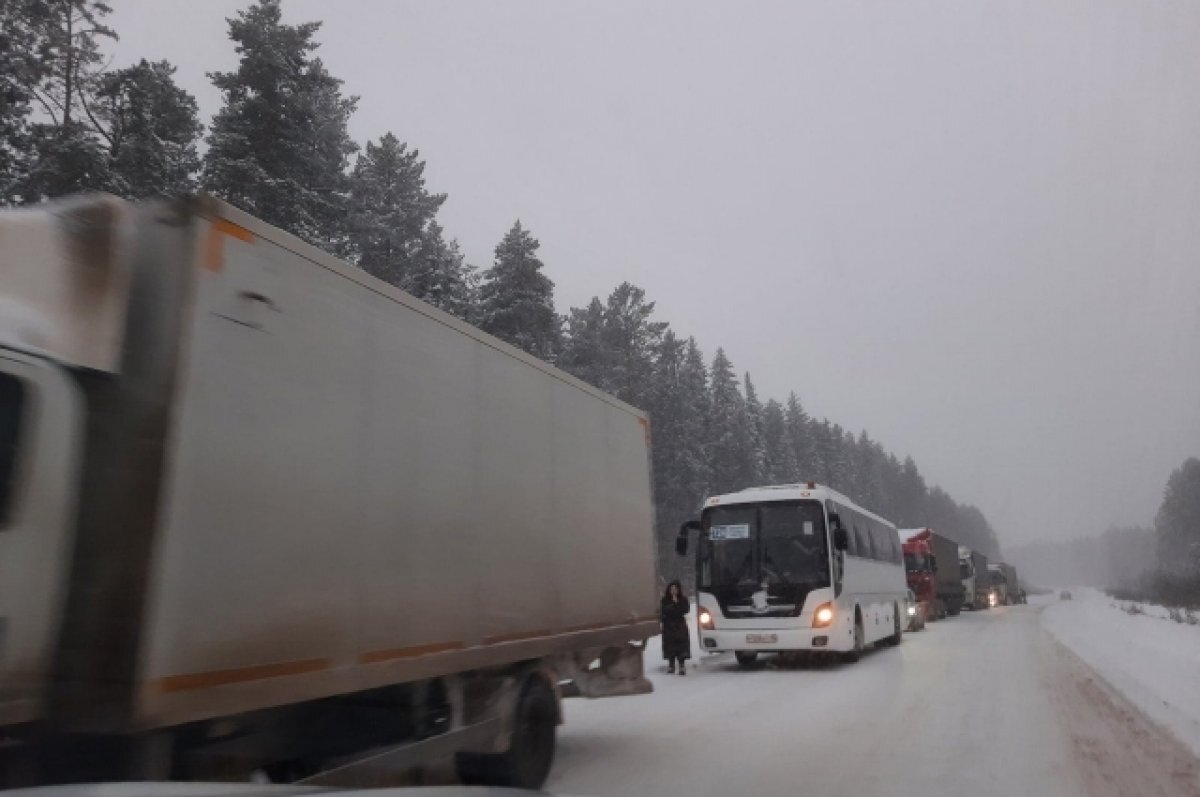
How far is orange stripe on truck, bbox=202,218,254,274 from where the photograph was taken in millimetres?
4027

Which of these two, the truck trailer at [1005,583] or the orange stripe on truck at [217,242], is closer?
the orange stripe on truck at [217,242]

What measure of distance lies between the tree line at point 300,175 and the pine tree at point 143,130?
0.04 meters

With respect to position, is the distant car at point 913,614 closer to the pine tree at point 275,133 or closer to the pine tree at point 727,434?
the pine tree at point 275,133

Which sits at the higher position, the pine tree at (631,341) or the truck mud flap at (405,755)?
the pine tree at (631,341)

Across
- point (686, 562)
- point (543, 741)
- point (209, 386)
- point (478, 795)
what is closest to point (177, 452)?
point (209, 386)

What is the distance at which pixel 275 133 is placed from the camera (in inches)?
1122

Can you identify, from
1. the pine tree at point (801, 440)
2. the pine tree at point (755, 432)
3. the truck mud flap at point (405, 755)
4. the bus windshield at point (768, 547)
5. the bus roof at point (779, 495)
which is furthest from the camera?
the pine tree at point (801, 440)

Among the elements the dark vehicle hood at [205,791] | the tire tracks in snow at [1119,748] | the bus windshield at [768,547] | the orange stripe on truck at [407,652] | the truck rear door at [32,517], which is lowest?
the tire tracks in snow at [1119,748]

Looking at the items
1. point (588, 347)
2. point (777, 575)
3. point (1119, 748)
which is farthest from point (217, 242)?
point (588, 347)

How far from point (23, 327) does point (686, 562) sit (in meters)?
61.3

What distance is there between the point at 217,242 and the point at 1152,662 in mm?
16609

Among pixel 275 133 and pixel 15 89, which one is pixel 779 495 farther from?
pixel 15 89

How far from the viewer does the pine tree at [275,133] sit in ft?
87.8

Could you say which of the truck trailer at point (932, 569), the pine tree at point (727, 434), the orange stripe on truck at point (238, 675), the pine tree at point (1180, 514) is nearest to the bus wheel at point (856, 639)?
the orange stripe on truck at point (238, 675)
